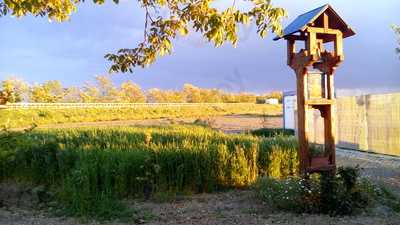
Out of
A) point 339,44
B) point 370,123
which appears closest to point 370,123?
point 370,123

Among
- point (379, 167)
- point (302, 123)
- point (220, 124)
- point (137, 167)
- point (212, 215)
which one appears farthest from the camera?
point (220, 124)

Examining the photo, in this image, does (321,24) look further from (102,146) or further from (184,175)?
(102,146)

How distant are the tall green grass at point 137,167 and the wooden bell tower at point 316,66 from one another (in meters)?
1.19

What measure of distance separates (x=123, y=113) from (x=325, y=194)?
35273mm

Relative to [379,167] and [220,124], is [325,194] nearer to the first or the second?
[379,167]

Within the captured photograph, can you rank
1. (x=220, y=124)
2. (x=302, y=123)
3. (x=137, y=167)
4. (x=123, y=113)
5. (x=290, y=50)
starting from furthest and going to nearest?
(x=123, y=113) → (x=220, y=124) → (x=137, y=167) → (x=290, y=50) → (x=302, y=123)

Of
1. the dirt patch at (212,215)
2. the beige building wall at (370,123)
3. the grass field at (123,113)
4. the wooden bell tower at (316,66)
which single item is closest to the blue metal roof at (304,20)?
the wooden bell tower at (316,66)

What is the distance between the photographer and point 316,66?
691cm

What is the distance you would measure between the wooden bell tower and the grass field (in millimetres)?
24686

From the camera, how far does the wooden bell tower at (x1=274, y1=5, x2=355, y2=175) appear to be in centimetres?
649

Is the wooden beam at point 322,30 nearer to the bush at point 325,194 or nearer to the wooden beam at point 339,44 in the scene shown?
the wooden beam at point 339,44

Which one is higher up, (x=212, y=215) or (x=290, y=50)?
(x=290, y=50)

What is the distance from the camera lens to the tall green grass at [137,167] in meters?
6.83

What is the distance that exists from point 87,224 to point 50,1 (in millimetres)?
2593
